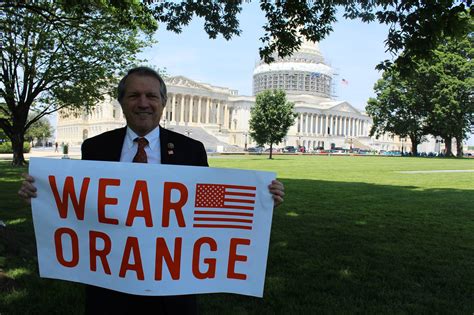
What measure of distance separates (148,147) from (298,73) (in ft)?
423

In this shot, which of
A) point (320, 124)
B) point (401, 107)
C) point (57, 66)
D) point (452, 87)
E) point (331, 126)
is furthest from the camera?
point (331, 126)

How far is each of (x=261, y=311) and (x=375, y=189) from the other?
12.4 m

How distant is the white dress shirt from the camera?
2.79 m

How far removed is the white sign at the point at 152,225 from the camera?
110 inches

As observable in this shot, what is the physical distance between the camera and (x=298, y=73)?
12800 centimetres

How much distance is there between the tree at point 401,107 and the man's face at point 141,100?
210 ft

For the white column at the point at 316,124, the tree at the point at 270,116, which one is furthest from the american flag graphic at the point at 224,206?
the white column at the point at 316,124

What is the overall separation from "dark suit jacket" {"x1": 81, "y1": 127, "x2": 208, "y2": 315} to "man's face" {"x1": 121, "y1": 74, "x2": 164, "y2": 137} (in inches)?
Result: 5.8

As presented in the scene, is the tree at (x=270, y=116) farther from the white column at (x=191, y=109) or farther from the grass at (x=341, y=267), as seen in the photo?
the white column at (x=191, y=109)

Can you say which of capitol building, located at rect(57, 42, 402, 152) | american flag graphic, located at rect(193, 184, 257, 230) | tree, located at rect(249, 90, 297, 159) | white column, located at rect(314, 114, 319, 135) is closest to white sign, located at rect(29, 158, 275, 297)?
american flag graphic, located at rect(193, 184, 257, 230)

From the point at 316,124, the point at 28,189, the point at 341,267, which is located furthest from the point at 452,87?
the point at 316,124

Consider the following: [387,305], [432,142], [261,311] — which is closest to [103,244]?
[261,311]

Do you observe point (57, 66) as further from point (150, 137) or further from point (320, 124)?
point (320, 124)

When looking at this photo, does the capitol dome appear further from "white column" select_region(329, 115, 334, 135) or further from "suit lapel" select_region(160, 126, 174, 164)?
"suit lapel" select_region(160, 126, 174, 164)
